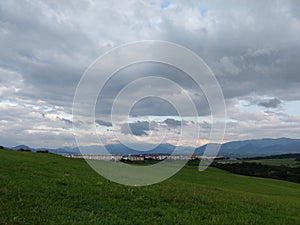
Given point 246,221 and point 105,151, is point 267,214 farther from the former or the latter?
point 105,151

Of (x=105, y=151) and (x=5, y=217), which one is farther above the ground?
(x=105, y=151)

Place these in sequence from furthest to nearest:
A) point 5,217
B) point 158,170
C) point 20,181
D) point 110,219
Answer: point 158,170, point 20,181, point 110,219, point 5,217

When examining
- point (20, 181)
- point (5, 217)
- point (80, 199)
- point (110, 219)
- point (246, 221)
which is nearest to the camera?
point (5, 217)

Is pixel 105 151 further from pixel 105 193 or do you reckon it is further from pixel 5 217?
pixel 5 217

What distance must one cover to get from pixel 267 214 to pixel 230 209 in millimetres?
2245

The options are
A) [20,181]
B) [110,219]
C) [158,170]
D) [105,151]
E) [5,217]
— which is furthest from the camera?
[158,170]

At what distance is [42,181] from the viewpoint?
20.5m

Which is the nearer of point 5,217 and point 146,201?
point 5,217

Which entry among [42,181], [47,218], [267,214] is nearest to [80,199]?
[47,218]

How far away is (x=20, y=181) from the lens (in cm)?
1959

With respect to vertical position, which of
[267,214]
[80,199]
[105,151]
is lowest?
[267,214]

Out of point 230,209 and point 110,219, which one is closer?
point 110,219

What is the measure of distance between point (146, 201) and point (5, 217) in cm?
704

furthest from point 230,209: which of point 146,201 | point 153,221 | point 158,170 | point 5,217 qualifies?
point 158,170
